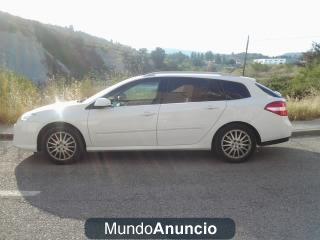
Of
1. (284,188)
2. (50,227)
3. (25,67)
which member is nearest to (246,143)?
(284,188)

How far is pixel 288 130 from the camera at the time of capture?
675cm

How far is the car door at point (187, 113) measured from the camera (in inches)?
254

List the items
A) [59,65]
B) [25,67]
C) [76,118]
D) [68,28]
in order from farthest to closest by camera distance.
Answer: [68,28] < [59,65] < [25,67] < [76,118]

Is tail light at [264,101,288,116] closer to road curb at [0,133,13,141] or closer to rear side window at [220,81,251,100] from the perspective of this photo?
rear side window at [220,81,251,100]

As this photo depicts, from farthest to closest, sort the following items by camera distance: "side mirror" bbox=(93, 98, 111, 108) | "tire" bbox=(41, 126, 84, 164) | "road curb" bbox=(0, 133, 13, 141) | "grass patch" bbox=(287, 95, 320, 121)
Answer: "grass patch" bbox=(287, 95, 320, 121) < "road curb" bbox=(0, 133, 13, 141) < "tire" bbox=(41, 126, 84, 164) < "side mirror" bbox=(93, 98, 111, 108)

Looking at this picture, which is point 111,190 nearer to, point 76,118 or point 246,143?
point 76,118

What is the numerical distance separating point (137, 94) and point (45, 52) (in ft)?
179

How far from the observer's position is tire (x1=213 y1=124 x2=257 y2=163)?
655cm

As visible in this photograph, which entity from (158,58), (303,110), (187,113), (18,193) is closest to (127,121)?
(187,113)

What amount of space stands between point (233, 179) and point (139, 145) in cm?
163

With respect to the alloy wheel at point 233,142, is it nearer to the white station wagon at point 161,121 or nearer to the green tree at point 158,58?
the white station wagon at point 161,121

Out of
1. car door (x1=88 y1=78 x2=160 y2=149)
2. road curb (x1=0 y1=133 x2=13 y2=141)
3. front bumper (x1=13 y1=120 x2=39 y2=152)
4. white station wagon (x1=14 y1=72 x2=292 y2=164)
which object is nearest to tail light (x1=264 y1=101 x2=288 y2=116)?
white station wagon (x1=14 y1=72 x2=292 y2=164)

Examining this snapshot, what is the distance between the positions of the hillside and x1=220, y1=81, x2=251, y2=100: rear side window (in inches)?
1328

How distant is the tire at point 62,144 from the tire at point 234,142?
2.26 metres
